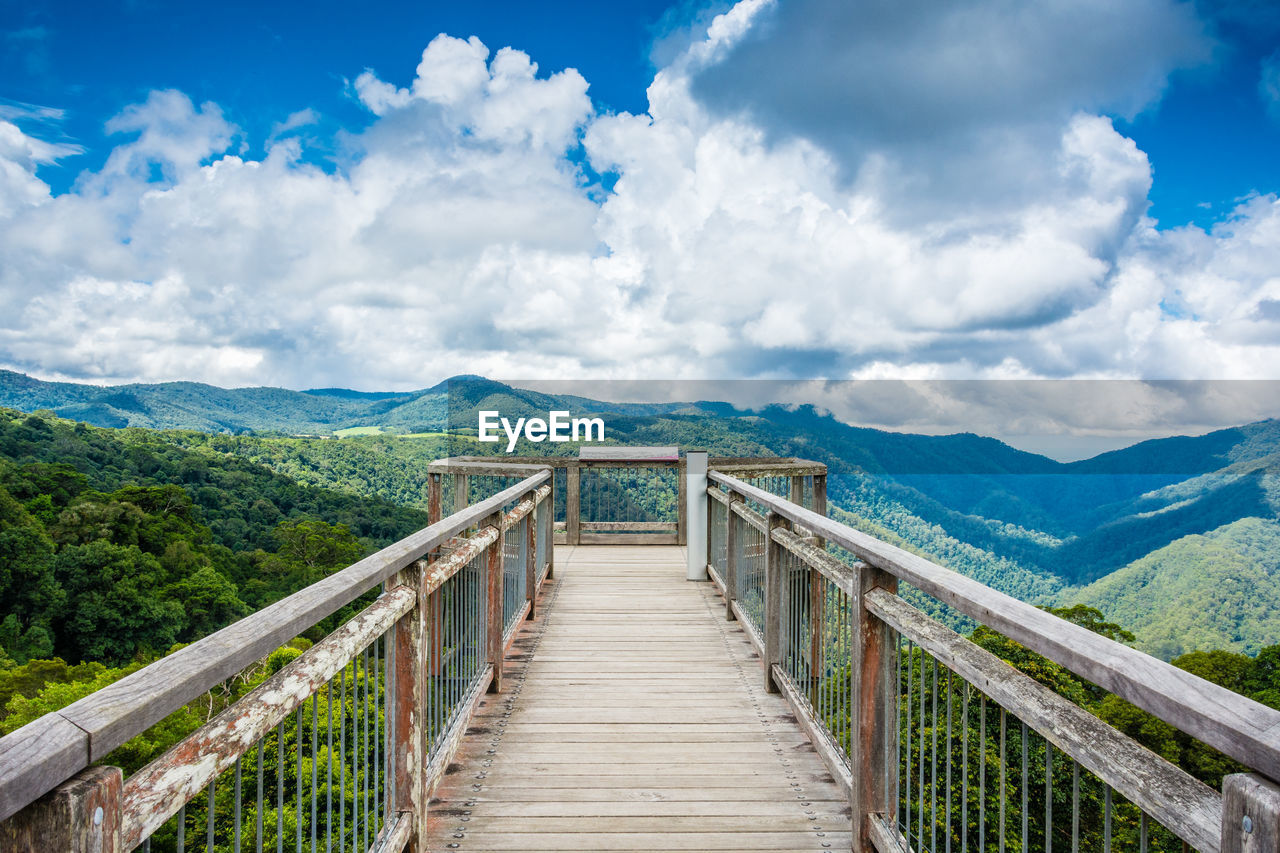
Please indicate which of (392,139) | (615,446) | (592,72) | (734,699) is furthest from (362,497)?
(734,699)

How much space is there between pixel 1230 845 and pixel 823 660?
2.23 meters

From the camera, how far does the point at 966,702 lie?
1.78 m

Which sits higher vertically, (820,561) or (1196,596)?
(820,561)

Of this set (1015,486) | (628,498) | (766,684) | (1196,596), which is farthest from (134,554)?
(1015,486)

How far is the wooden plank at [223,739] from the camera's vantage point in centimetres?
108

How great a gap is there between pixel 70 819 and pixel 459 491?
716 centimetres

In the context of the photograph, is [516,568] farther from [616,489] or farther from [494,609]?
[616,489]

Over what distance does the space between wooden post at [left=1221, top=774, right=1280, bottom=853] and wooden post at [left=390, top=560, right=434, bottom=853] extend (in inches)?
85.7

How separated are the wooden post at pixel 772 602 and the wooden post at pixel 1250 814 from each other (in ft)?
10.6

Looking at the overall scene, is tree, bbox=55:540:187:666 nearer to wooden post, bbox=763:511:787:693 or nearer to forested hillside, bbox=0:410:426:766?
forested hillside, bbox=0:410:426:766

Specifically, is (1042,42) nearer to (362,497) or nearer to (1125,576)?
(1125,576)

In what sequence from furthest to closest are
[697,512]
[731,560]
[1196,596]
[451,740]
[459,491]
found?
[1196,596] → [459,491] → [697,512] → [731,560] → [451,740]

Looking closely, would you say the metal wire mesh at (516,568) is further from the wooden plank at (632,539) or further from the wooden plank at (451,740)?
the wooden plank at (632,539)

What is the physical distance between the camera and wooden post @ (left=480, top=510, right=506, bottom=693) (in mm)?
4117
